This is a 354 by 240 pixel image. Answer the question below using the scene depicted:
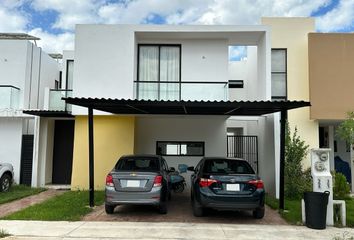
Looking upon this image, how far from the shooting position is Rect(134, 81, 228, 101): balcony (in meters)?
13.6

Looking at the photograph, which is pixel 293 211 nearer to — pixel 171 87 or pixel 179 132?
pixel 179 132

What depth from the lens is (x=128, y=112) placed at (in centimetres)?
1285

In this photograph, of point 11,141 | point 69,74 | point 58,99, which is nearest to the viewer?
point 11,141

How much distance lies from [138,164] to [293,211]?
188 inches

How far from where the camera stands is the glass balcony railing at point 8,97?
14750 mm

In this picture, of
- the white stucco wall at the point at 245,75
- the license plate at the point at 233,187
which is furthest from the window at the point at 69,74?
the license plate at the point at 233,187

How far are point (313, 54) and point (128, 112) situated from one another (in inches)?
308

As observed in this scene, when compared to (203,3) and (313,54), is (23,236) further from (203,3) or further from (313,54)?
(313,54)

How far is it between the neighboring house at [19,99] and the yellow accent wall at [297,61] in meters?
10.9

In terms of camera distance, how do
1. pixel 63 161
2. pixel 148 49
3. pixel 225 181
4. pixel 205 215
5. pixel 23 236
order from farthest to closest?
pixel 63 161, pixel 148 49, pixel 205 215, pixel 225 181, pixel 23 236

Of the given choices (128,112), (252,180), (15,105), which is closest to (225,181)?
(252,180)

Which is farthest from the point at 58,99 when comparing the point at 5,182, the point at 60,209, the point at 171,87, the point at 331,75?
the point at 331,75

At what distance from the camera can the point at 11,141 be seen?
14812 mm

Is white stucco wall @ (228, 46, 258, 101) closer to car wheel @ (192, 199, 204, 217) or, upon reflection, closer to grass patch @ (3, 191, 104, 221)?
car wheel @ (192, 199, 204, 217)
